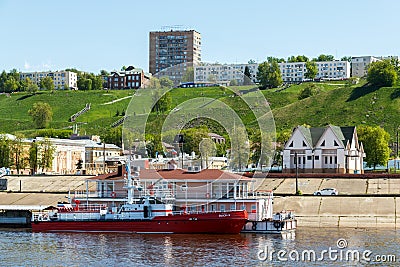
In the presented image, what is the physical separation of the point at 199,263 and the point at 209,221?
18919 millimetres

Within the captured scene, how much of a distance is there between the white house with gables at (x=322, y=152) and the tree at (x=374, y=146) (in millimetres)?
5876

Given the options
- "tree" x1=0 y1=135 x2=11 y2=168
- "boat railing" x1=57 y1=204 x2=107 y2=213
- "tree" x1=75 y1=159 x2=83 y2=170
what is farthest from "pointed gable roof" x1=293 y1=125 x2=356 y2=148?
"boat railing" x1=57 y1=204 x2=107 y2=213

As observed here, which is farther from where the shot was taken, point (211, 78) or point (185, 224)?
point (211, 78)

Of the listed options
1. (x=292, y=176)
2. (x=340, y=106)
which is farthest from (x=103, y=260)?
(x=340, y=106)

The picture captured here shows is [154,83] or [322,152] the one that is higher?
[154,83]

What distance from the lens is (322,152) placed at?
128 meters

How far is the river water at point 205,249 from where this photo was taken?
56406 mm

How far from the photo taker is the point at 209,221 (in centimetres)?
7438

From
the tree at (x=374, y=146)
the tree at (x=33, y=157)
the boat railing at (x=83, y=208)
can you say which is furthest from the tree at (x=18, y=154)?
the boat railing at (x=83, y=208)

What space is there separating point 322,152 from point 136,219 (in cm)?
5827

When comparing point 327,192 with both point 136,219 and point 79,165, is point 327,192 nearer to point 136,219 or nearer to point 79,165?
point 136,219

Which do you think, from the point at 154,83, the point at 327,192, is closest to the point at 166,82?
the point at 154,83

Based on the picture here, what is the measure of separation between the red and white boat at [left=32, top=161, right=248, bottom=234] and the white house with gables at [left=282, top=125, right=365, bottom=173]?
52.0 m

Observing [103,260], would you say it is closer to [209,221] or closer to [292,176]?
[209,221]
